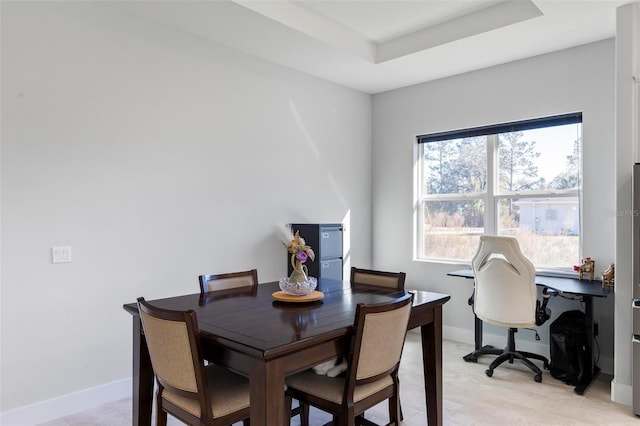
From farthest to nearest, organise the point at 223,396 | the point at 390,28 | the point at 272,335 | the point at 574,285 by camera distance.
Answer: the point at 390,28 → the point at 574,285 → the point at 223,396 → the point at 272,335

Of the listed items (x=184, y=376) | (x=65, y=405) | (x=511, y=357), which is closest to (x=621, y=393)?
→ (x=511, y=357)

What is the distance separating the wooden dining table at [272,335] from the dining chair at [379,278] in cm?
9

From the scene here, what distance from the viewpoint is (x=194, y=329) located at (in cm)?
168

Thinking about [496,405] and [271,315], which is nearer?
[271,315]

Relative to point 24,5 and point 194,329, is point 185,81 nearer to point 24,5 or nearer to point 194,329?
point 24,5

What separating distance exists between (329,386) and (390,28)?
3032 mm

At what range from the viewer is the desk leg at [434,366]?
2439mm

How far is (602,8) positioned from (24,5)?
3.82 metres

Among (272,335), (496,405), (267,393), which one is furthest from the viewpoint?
(496,405)

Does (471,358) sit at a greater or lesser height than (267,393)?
lesser

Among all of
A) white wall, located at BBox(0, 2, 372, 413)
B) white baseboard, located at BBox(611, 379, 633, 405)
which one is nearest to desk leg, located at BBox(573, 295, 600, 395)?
white baseboard, located at BBox(611, 379, 633, 405)

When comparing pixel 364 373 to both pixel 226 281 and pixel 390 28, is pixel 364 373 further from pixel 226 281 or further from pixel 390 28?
pixel 390 28

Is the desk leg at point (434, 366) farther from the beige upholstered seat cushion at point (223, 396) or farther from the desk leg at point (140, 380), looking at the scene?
the desk leg at point (140, 380)

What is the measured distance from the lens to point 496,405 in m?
2.98
